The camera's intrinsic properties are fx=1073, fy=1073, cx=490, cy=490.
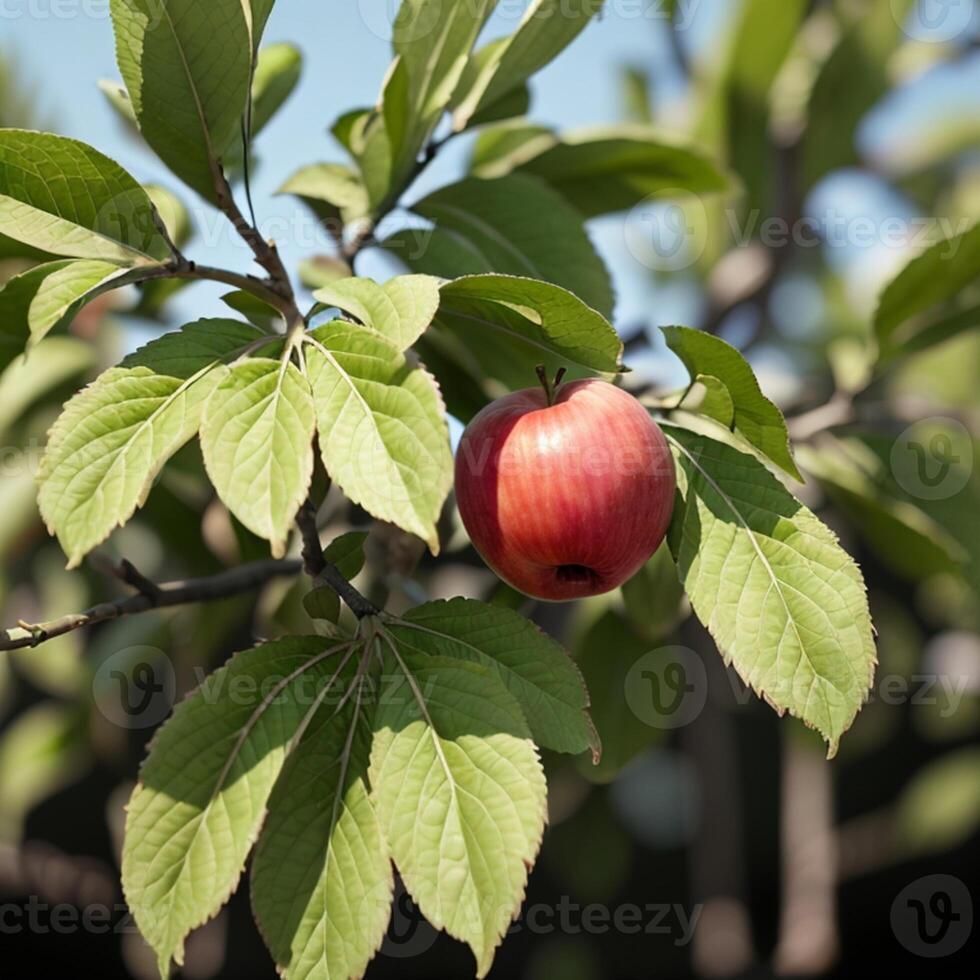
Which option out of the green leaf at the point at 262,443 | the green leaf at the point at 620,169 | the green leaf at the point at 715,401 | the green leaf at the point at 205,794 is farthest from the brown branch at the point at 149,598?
the green leaf at the point at 620,169

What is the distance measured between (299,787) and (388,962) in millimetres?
1974

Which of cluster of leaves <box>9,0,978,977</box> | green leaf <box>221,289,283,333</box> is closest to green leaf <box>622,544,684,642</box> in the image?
cluster of leaves <box>9,0,978,977</box>

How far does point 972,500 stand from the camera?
53.8 inches

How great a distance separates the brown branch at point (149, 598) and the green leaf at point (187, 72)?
1.13 ft

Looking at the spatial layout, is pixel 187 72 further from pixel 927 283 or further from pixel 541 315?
pixel 927 283

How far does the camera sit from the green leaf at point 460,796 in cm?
63

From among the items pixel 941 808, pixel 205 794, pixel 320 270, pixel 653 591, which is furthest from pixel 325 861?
Answer: pixel 941 808

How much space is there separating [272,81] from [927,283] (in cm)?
75

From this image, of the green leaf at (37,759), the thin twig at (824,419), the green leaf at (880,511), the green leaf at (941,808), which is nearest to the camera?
the green leaf at (880,511)

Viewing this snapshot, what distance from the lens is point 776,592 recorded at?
736 mm

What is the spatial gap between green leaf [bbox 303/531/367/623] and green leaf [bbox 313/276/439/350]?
195 millimetres

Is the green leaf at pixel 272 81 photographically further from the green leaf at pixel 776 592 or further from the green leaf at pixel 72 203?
the green leaf at pixel 776 592

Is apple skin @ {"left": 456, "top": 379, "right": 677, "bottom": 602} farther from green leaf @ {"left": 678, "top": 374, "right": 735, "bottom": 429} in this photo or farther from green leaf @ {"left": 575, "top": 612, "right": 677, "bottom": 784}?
green leaf @ {"left": 575, "top": 612, "right": 677, "bottom": 784}

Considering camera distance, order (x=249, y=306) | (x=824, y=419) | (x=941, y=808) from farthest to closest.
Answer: (x=941, y=808), (x=824, y=419), (x=249, y=306)
